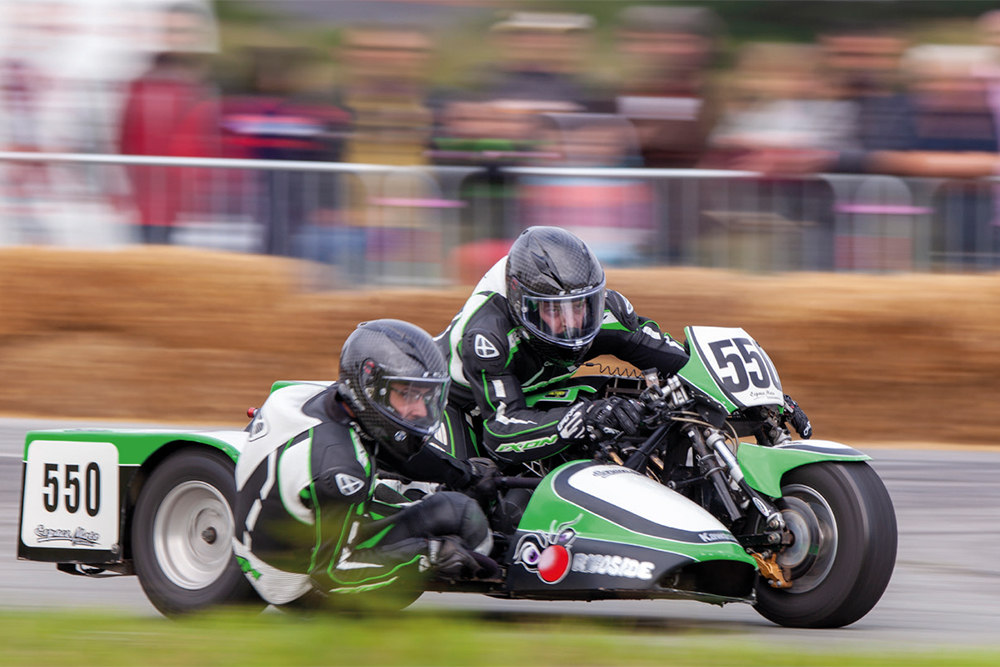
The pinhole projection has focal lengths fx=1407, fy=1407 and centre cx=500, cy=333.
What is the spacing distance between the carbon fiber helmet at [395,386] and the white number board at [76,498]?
117 centimetres

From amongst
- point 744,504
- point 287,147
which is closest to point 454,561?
point 744,504

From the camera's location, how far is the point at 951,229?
8.41m

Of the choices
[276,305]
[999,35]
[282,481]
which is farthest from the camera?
[276,305]

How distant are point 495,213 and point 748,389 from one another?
385 centimetres

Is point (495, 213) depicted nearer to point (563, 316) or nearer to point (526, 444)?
point (563, 316)

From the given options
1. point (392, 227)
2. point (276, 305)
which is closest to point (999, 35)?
point (392, 227)

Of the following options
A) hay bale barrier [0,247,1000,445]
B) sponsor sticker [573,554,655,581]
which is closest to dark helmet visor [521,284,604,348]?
sponsor sticker [573,554,655,581]

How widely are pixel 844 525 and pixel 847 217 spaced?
4.15 m

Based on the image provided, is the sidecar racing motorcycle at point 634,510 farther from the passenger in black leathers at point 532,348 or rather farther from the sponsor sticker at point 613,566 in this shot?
the passenger in black leathers at point 532,348

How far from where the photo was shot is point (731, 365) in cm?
488

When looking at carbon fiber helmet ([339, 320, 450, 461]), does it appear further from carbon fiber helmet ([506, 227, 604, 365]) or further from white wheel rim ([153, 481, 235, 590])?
white wheel rim ([153, 481, 235, 590])

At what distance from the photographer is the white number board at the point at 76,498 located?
5113mm

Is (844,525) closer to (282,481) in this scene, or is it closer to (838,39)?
(282,481)

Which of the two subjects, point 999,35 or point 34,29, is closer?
point 999,35
